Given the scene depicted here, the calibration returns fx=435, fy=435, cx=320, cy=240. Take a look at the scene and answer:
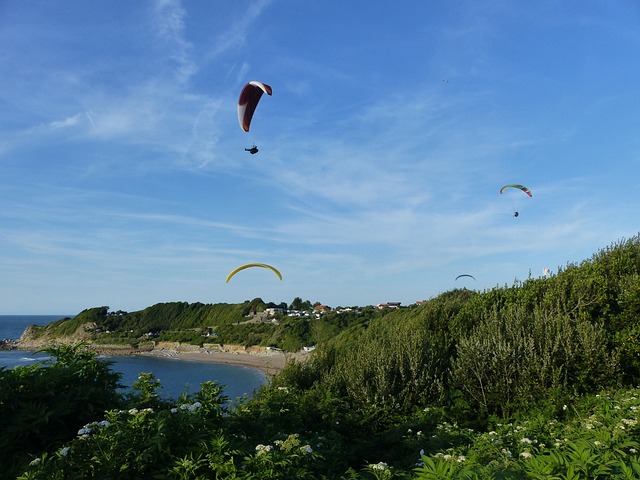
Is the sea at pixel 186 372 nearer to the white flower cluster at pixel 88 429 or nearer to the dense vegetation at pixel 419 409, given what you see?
the dense vegetation at pixel 419 409

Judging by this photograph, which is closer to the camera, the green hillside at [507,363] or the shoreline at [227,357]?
the green hillside at [507,363]

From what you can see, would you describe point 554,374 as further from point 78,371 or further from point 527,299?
point 78,371

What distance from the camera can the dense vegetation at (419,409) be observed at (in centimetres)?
411

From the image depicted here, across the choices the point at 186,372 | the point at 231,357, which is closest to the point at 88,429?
the point at 186,372

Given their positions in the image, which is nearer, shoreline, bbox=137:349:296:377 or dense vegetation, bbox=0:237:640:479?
dense vegetation, bbox=0:237:640:479

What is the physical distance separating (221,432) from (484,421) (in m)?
9.09

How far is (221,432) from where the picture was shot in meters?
4.59

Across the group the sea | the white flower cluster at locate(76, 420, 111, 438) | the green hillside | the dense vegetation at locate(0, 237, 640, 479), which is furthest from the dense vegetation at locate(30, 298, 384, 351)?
the white flower cluster at locate(76, 420, 111, 438)

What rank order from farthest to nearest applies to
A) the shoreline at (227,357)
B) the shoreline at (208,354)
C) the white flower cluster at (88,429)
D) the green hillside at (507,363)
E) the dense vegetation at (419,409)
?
1. the shoreline at (208,354)
2. the shoreline at (227,357)
3. the green hillside at (507,363)
4. the white flower cluster at (88,429)
5. the dense vegetation at (419,409)

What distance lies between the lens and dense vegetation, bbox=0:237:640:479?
411 centimetres

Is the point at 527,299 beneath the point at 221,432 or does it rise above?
above

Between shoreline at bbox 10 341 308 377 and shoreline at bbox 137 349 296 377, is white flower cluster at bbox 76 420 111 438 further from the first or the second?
shoreline at bbox 137 349 296 377

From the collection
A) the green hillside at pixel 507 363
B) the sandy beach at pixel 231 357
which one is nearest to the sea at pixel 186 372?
the sandy beach at pixel 231 357

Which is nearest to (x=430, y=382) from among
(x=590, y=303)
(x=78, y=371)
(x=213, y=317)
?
(x=590, y=303)
